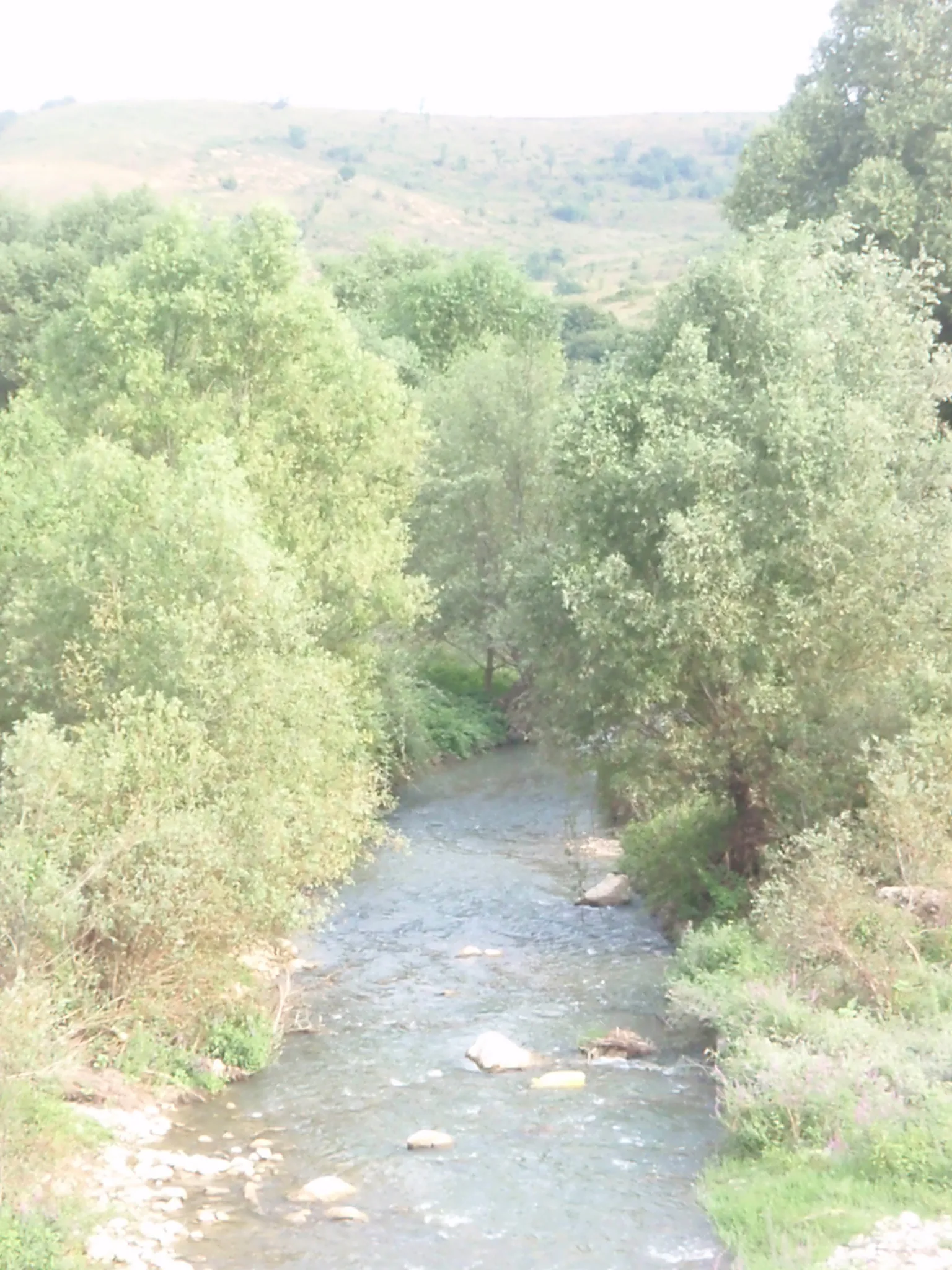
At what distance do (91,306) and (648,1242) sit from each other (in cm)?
2574

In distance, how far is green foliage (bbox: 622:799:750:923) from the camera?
2634 cm

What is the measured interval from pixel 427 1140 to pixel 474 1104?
154 centimetres

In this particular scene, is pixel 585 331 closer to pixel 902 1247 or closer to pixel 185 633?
pixel 185 633

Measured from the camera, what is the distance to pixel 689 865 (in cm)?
2789

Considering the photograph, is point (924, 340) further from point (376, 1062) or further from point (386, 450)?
point (376, 1062)

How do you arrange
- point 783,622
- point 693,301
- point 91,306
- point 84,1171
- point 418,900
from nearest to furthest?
point 84,1171
point 783,622
point 693,301
point 418,900
point 91,306

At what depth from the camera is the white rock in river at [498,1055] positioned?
68.0 feet

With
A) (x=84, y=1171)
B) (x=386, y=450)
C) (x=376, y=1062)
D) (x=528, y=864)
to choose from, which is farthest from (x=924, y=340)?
(x=84, y=1171)

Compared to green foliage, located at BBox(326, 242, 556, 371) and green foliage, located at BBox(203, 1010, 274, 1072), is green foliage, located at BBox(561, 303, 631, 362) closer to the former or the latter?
green foliage, located at BBox(326, 242, 556, 371)

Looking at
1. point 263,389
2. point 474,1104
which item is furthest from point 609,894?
point 263,389

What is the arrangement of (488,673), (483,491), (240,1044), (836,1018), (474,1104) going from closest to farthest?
(836,1018)
(474,1104)
(240,1044)
(483,491)
(488,673)

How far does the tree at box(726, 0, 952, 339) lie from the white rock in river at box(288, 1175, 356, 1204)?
3127 cm

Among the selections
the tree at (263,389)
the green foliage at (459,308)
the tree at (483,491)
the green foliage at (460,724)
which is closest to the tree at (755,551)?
the tree at (263,389)

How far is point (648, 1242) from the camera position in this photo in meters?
15.1
